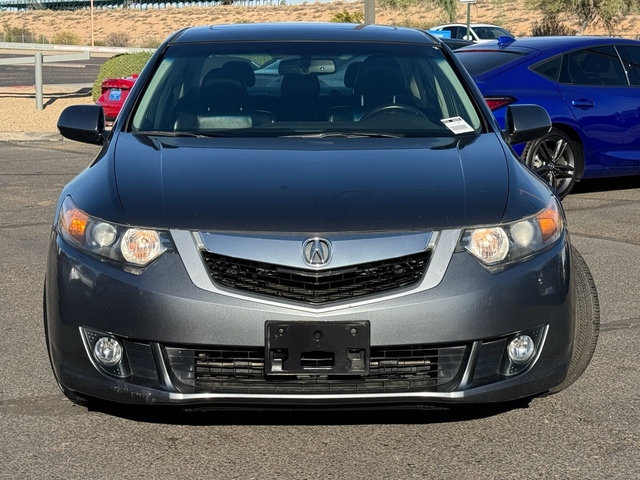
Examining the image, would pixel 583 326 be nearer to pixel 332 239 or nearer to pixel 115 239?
pixel 332 239

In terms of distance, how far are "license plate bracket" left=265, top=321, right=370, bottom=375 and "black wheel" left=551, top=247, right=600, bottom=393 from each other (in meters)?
0.95

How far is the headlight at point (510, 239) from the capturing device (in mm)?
4262

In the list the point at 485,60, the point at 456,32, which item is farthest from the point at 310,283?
the point at 456,32

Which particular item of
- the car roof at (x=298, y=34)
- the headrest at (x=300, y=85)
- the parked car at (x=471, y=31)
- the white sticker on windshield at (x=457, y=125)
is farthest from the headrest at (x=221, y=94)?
the parked car at (x=471, y=31)

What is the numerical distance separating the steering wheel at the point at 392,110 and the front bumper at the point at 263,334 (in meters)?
1.55

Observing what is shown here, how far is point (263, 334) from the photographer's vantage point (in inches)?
160

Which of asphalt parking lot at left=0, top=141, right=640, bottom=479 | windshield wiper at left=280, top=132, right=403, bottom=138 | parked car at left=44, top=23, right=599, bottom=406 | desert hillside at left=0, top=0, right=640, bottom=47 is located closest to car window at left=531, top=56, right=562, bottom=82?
asphalt parking lot at left=0, top=141, right=640, bottom=479

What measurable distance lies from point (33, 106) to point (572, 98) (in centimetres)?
1455

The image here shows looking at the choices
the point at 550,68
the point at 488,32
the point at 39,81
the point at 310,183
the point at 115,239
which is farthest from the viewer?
the point at 488,32

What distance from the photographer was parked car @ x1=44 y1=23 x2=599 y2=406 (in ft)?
13.4

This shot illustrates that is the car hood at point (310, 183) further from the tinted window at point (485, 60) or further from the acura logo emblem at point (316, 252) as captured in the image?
the tinted window at point (485, 60)

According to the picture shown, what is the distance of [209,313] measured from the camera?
4.07 metres

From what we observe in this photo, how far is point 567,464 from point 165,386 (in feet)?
4.76

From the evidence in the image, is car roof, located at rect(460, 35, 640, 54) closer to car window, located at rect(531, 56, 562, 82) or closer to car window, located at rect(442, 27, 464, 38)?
car window, located at rect(531, 56, 562, 82)
